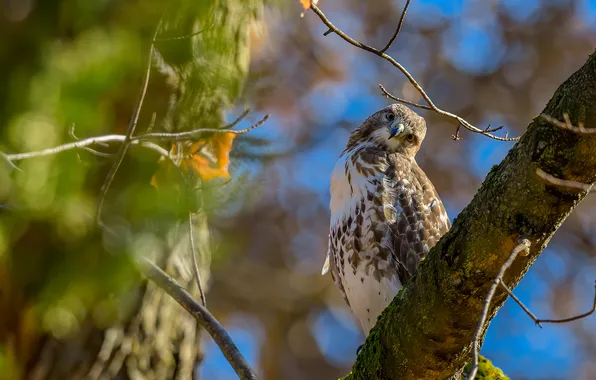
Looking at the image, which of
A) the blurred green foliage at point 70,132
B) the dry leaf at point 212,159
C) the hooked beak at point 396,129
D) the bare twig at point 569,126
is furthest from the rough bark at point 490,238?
the hooked beak at point 396,129

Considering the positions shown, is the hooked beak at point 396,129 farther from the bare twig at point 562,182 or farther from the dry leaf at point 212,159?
the bare twig at point 562,182

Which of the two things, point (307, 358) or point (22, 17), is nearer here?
point (22, 17)

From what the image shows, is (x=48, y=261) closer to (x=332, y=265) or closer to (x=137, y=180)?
(x=137, y=180)

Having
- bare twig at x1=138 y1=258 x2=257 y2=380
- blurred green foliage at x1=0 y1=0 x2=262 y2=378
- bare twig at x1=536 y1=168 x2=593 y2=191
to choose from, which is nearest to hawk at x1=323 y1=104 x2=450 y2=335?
bare twig at x1=138 y1=258 x2=257 y2=380

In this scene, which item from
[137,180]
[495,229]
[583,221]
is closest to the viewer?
[495,229]

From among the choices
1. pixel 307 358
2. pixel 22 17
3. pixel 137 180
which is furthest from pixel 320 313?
pixel 22 17

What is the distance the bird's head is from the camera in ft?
16.4

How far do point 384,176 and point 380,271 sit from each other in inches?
22.6

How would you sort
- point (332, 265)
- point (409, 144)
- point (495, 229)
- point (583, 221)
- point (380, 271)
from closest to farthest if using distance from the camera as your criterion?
point (495, 229) < point (380, 271) < point (332, 265) < point (409, 144) < point (583, 221)

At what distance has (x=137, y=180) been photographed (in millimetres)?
2947

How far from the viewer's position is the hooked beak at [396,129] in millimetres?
4950

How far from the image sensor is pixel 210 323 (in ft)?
10.5

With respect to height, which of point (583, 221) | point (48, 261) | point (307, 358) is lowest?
point (48, 261)

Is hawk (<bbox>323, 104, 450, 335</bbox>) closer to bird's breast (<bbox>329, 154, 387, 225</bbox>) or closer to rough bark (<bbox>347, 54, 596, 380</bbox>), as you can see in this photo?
bird's breast (<bbox>329, 154, 387, 225</bbox>)
